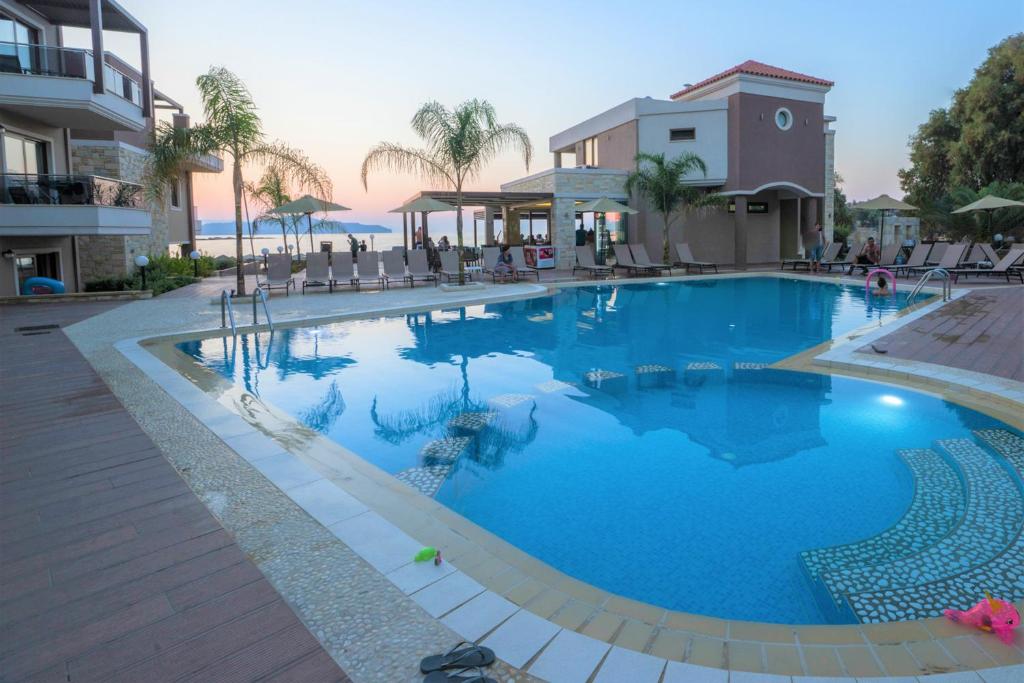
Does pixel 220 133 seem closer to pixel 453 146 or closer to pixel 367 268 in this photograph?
pixel 367 268

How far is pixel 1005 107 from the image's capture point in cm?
3048

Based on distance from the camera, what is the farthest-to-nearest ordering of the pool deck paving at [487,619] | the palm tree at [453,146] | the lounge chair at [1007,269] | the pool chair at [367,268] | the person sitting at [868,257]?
the person sitting at [868,257] < the pool chair at [367,268] < the palm tree at [453,146] < the lounge chair at [1007,269] < the pool deck paving at [487,619]

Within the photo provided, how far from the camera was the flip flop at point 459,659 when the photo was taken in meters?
2.25

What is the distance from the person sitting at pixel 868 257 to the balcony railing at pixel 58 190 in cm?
2048

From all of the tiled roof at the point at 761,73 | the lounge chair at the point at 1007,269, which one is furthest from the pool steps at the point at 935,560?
the tiled roof at the point at 761,73

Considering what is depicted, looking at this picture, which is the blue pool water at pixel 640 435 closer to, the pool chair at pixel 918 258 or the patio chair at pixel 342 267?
the patio chair at pixel 342 267

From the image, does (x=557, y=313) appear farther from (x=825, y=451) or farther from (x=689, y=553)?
(x=689, y=553)

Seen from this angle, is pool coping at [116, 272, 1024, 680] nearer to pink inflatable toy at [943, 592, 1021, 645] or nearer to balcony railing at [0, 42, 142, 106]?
pink inflatable toy at [943, 592, 1021, 645]

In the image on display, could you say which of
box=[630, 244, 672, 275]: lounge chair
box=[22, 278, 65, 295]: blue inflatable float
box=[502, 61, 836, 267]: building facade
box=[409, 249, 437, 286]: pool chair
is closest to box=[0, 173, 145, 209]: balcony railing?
box=[22, 278, 65, 295]: blue inflatable float

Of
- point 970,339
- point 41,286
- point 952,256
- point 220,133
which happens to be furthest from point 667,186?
point 41,286

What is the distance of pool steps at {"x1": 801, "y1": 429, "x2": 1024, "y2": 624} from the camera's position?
3.27m

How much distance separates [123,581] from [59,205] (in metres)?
14.9

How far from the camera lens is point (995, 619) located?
266 cm

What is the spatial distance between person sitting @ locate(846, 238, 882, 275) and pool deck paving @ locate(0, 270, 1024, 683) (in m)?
18.8
